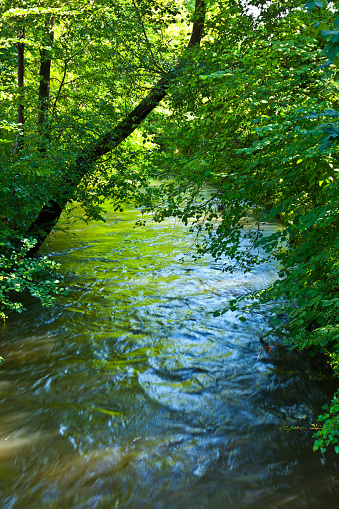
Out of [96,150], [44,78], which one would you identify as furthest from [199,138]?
[44,78]

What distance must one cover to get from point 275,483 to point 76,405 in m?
2.76

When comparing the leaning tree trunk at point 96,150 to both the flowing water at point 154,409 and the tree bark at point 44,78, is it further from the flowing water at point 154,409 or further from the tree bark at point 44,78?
the flowing water at point 154,409

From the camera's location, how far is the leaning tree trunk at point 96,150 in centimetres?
846

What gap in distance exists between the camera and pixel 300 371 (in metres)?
6.06

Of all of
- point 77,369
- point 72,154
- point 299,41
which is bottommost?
point 77,369

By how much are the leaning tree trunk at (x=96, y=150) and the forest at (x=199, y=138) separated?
0.04 meters

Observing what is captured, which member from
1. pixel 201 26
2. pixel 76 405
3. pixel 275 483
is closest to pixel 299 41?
pixel 201 26

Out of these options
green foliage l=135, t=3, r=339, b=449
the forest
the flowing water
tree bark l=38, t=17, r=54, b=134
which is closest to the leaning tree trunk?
the forest

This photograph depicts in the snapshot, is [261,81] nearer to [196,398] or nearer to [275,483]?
[196,398]

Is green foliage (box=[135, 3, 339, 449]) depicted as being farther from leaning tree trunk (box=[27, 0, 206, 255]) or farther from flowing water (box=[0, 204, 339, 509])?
leaning tree trunk (box=[27, 0, 206, 255])

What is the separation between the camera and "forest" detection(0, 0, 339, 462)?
4.21 meters

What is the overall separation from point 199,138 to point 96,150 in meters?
3.86

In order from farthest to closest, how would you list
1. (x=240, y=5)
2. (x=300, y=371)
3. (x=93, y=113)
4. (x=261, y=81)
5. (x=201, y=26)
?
(x=93, y=113) < (x=201, y=26) < (x=240, y=5) < (x=300, y=371) < (x=261, y=81)

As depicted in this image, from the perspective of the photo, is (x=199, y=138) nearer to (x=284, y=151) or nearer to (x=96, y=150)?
(x=284, y=151)
